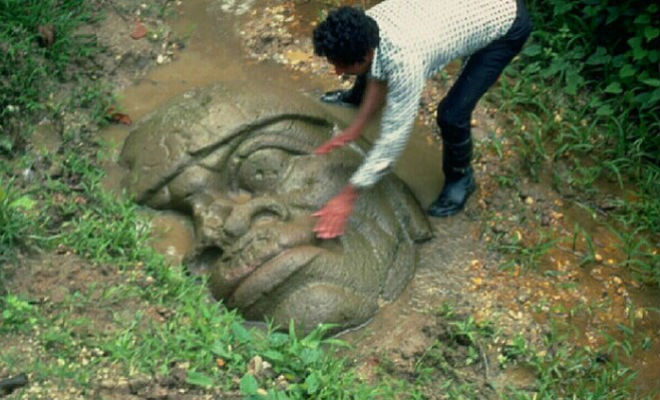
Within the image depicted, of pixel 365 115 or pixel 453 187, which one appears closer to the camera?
pixel 365 115

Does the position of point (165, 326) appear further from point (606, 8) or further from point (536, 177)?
point (606, 8)

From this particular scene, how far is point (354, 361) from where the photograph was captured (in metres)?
5.03

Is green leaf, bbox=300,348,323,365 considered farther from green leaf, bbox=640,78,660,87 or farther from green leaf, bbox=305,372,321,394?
green leaf, bbox=640,78,660,87

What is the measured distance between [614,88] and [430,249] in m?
1.66

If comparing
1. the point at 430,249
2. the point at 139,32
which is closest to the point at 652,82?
the point at 430,249

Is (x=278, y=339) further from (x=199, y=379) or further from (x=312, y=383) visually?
(x=199, y=379)

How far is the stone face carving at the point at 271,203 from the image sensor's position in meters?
5.07

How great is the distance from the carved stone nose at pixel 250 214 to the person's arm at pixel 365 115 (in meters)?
0.41

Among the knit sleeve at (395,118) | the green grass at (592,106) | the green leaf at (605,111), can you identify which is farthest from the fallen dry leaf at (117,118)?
the green leaf at (605,111)

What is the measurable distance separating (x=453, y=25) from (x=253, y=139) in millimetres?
1202

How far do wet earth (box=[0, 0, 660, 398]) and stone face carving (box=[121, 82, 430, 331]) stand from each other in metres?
0.18

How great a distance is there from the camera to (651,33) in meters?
6.16

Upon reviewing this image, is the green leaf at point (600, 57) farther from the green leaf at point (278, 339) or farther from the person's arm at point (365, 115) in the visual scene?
the green leaf at point (278, 339)

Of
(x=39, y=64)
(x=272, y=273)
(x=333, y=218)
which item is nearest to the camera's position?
(x=272, y=273)
